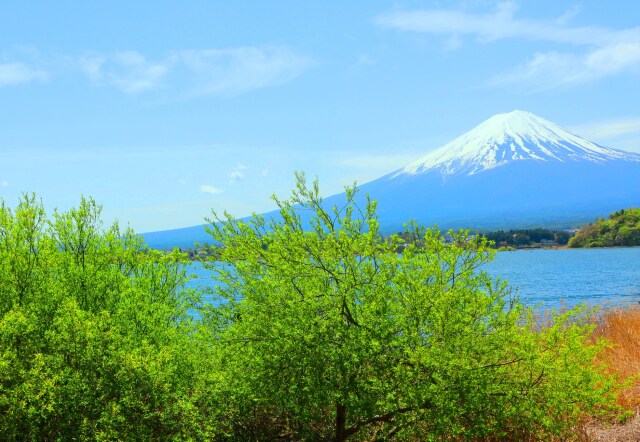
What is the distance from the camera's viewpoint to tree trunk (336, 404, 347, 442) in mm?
10000

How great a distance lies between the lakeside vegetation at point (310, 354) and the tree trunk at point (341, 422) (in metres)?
0.02

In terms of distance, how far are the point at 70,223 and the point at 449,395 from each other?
8.14 m

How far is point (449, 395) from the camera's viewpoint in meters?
8.95

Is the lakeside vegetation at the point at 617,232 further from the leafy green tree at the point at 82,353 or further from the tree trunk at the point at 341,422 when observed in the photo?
the leafy green tree at the point at 82,353

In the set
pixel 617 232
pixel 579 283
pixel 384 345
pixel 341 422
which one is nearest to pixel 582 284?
pixel 579 283

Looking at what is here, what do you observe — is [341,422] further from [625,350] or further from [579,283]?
[579,283]

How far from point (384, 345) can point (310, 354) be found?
3.87 feet

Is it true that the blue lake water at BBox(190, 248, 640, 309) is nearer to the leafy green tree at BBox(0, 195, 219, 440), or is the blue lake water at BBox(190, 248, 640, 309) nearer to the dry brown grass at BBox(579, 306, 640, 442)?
the dry brown grass at BBox(579, 306, 640, 442)

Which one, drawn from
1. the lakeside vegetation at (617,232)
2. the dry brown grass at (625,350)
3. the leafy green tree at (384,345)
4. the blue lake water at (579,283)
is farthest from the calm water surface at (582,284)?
the lakeside vegetation at (617,232)

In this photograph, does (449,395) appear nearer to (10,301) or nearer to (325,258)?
(325,258)

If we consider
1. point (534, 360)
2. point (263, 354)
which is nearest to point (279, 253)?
point (263, 354)

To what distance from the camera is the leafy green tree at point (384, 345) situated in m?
9.11

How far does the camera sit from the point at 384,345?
30.7ft

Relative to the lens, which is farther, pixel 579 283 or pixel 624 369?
pixel 579 283
